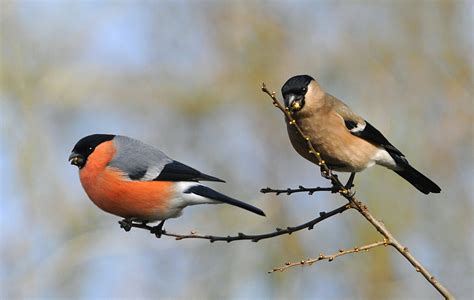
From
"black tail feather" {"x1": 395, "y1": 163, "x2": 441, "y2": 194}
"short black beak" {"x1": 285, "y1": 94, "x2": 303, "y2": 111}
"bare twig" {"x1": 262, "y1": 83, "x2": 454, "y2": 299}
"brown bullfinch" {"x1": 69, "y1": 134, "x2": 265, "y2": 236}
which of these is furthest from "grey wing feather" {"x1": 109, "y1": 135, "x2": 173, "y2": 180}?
"black tail feather" {"x1": 395, "y1": 163, "x2": 441, "y2": 194}

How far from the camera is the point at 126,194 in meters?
4.22

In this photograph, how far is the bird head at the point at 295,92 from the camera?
4.43m

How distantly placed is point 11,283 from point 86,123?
2095 mm

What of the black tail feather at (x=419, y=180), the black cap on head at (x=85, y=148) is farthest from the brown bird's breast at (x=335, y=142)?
the black cap on head at (x=85, y=148)

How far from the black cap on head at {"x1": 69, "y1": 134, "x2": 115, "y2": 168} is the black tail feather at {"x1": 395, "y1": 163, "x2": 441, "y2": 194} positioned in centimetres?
174

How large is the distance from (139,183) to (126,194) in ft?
0.31

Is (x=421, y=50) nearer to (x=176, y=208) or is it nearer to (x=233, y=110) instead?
(x=233, y=110)

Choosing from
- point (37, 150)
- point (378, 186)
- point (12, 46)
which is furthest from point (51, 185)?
point (378, 186)

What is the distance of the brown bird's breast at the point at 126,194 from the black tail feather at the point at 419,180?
1.51 m

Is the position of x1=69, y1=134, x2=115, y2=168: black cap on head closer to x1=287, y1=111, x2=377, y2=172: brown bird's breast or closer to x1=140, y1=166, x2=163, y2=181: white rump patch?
x1=140, y1=166, x2=163, y2=181: white rump patch

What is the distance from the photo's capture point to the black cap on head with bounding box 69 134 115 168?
4.42 m

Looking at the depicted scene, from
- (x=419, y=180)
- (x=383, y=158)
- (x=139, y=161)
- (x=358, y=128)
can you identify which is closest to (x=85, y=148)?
(x=139, y=161)

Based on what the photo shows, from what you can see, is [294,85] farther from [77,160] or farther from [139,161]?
[77,160]

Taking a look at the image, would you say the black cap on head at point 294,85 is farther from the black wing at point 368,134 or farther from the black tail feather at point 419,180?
the black tail feather at point 419,180
